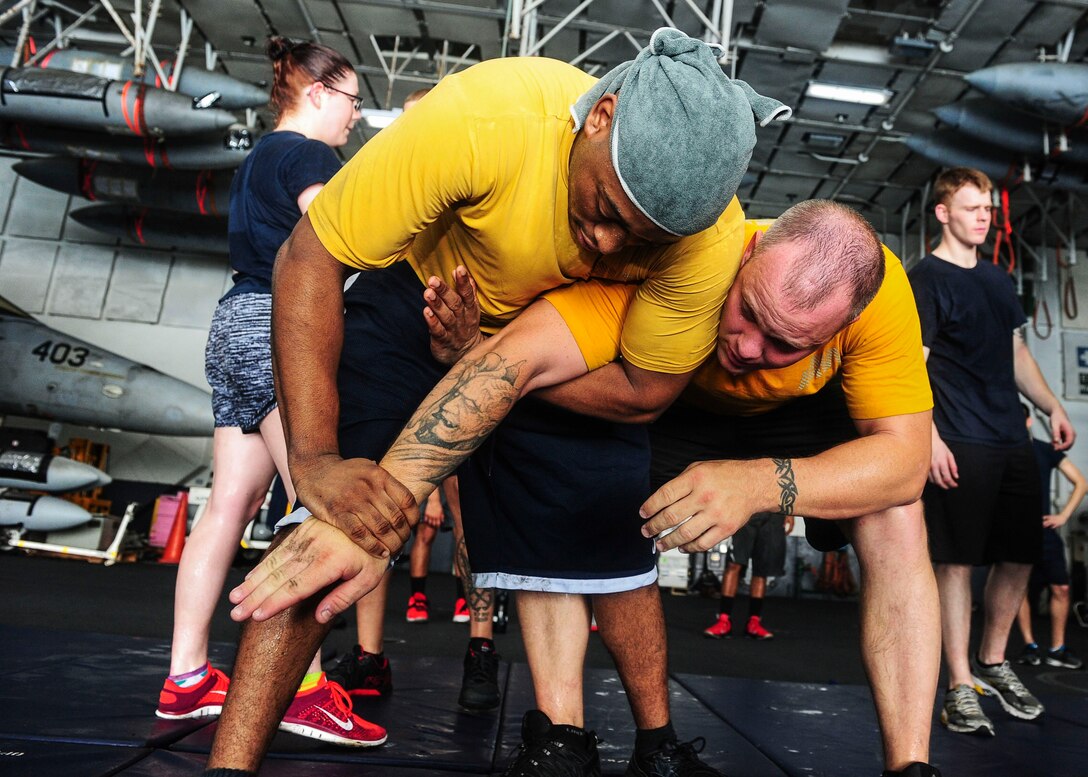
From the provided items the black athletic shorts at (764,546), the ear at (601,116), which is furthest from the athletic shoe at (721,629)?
the ear at (601,116)

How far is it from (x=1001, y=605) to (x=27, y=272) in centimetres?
1139

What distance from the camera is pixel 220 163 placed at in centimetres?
782

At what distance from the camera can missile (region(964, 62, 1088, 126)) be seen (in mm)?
6301

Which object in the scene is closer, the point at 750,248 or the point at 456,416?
the point at 456,416

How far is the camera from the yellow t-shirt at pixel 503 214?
119 centimetres

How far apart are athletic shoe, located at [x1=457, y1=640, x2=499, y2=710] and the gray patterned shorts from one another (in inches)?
33.6

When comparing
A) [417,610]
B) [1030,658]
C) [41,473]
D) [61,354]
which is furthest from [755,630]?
[61,354]

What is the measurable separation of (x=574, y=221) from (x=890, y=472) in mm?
663

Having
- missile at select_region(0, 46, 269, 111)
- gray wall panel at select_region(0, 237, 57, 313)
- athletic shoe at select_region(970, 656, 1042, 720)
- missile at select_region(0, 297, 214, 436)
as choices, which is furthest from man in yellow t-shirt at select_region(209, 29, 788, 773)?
gray wall panel at select_region(0, 237, 57, 313)

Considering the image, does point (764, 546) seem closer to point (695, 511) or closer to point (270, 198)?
point (270, 198)

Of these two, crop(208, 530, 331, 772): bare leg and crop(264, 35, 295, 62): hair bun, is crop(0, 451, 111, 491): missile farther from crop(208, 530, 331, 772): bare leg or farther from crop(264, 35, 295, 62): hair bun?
crop(208, 530, 331, 772): bare leg

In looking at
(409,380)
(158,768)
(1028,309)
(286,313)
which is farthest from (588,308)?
(1028,309)

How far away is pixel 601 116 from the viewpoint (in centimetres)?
120

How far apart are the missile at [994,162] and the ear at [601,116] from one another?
25.3 ft
